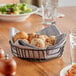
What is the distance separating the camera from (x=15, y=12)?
221cm

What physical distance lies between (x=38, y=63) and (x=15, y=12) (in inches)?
31.6

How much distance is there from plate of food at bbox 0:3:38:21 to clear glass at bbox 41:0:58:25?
115 mm

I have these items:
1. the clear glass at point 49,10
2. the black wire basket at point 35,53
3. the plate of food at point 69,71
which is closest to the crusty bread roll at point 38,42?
the black wire basket at point 35,53

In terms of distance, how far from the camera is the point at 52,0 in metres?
2.12

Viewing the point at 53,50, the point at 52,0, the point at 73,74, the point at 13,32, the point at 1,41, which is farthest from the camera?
the point at 52,0

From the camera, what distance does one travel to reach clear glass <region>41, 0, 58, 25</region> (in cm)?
212

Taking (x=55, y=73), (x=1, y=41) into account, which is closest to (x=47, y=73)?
(x=55, y=73)

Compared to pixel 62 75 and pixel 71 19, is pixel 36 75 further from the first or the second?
pixel 71 19

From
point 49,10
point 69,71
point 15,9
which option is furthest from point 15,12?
point 69,71

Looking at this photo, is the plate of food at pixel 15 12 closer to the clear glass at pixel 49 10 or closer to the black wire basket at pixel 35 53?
the clear glass at pixel 49 10

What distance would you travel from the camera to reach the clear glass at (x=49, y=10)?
212 cm

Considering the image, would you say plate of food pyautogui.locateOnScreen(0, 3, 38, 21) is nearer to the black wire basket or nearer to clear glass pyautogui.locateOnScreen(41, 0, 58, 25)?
clear glass pyautogui.locateOnScreen(41, 0, 58, 25)

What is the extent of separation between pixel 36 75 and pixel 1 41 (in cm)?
49

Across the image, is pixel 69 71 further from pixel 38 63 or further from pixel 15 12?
pixel 15 12
